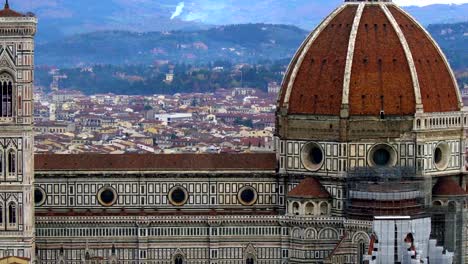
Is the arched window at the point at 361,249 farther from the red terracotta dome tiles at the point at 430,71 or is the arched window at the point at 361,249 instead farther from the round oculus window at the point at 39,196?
the round oculus window at the point at 39,196

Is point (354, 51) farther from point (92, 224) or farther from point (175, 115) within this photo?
point (175, 115)

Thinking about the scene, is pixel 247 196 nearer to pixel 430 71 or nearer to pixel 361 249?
pixel 361 249

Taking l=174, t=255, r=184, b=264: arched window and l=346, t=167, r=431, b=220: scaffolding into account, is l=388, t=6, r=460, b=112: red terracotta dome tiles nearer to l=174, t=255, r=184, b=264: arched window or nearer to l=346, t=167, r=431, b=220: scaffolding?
l=346, t=167, r=431, b=220: scaffolding

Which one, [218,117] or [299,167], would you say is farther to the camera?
[218,117]

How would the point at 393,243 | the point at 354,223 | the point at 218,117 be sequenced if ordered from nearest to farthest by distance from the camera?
the point at 393,243, the point at 354,223, the point at 218,117

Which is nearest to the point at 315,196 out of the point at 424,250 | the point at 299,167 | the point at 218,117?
the point at 299,167

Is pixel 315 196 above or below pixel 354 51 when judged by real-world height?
below

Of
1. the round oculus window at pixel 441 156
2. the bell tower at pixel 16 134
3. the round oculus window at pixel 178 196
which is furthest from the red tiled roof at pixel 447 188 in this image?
the bell tower at pixel 16 134
